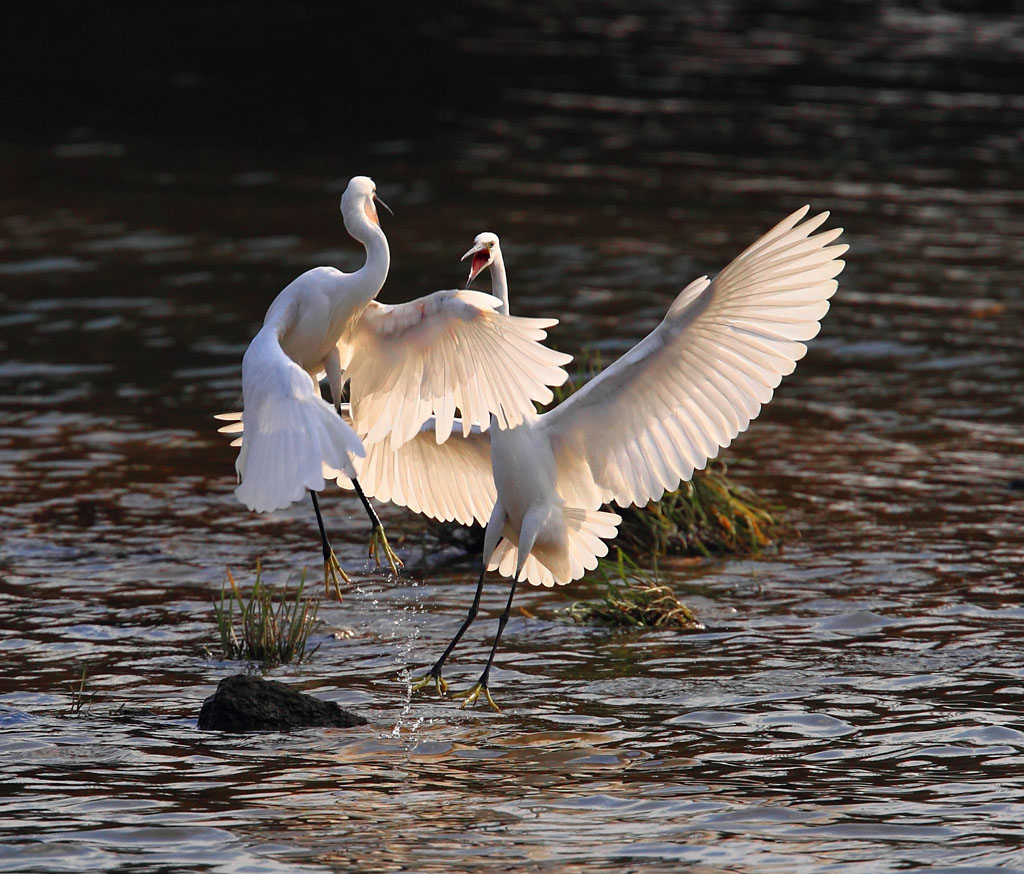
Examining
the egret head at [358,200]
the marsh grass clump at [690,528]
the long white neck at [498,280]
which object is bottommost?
the marsh grass clump at [690,528]

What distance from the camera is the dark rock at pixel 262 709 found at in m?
6.92

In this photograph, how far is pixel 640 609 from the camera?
8.55m

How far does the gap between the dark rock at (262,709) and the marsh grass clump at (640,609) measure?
1.93 meters

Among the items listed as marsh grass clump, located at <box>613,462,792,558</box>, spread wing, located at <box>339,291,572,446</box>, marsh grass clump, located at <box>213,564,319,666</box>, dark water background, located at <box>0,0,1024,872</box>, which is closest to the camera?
dark water background, located at <box>0,0,1024,872</box>

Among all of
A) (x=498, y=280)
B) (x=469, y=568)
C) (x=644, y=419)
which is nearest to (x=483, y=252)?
(x=498, y=280)

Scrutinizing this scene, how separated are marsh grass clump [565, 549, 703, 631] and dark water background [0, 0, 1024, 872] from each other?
119mm

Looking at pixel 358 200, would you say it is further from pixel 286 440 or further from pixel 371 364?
pixel 286 440

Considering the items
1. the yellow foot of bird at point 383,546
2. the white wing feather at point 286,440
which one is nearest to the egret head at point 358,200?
the white wing feather at point 286,440

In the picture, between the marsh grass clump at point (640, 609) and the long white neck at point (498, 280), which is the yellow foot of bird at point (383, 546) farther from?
the long white neck at point (498, 280)

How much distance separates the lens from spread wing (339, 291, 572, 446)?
7078 mm

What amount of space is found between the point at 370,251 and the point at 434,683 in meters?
1.95

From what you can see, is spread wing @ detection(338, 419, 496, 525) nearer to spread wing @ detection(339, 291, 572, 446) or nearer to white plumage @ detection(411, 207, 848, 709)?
white plumage @ detection(411, 207, 848, 709)

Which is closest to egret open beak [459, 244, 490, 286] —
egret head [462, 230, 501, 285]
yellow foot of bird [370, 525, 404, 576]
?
egret head [462, 230, 501, 285]

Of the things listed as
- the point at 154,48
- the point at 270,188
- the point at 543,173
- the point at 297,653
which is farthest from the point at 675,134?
the point at 297,653
